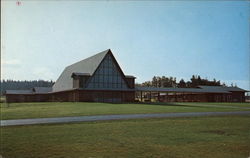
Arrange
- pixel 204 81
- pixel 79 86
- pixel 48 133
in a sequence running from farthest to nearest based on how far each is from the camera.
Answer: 1. pixel 204 81
2. pixel 79 86
3. pixel 48 133

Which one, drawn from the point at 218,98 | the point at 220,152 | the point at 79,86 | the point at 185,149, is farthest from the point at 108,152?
the point at 218,98

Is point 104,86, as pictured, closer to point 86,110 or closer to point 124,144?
point 86,110

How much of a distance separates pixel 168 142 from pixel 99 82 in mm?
44358

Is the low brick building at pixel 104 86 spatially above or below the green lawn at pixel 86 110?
above

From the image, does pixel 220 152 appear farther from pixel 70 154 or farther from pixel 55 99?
pixel 55 99

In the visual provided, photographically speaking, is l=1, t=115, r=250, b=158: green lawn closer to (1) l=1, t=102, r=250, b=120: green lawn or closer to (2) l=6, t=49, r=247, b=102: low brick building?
(1) l=1, t=102, r=250, b=120: green lawn

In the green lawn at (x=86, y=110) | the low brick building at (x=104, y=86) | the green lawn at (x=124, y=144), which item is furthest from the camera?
the low brick building at (x=104, y=86)

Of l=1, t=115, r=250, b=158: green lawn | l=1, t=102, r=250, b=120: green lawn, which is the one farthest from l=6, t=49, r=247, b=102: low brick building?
l=1, t=115, r=250, b=158: green lawn

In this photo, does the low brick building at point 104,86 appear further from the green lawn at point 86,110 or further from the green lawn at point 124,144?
the green lawn at point 124,144

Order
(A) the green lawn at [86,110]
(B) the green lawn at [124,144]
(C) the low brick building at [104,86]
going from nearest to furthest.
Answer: (B) the green lawn at [124,144]
(A) the green lawn at [86,110]
(C) the low brick building at [104,86]

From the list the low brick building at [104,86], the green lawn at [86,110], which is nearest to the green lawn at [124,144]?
the green lawn at [86,110]

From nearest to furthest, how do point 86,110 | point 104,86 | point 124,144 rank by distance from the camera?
point 124,144, point 86,110, point 104,86

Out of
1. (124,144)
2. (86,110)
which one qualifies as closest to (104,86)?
(86,110)

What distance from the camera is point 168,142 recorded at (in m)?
10.4
